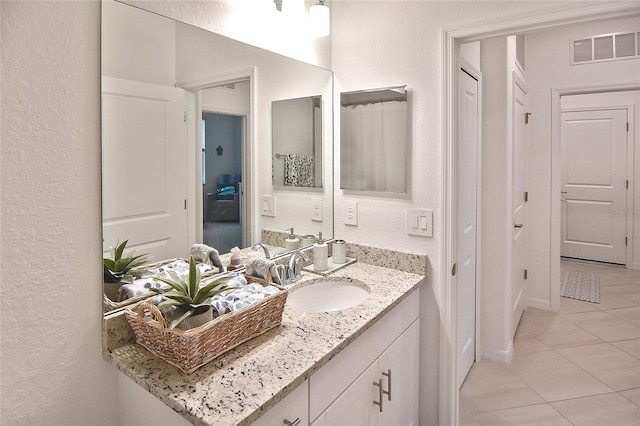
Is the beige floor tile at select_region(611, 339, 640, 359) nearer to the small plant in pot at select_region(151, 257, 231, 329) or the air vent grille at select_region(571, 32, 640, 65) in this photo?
the air vent grille at select_region(571, 32, 640, 65)

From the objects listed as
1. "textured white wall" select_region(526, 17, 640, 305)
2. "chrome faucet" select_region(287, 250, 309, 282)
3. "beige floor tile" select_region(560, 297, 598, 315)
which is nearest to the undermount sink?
"chrome faucet" select_region(287, 250, 309, 282)

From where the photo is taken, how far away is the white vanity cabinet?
1.19m

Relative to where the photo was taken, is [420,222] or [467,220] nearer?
[420,222]

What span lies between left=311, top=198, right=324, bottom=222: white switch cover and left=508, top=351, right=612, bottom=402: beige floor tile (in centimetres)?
164

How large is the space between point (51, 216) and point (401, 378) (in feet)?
4.53

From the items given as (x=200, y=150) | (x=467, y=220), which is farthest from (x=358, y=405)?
(x=467, y=220)

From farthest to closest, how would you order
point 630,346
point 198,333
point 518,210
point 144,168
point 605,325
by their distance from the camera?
point 605,325 → point 518,210 → point 630,346 → point 144,168 → point 198,333

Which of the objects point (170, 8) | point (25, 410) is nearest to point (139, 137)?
point (170, 8)

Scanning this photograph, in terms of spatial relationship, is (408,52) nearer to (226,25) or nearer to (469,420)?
(226,25)

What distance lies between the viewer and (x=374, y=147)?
195cm

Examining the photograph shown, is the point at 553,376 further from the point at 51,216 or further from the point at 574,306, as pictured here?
the point at 51,216

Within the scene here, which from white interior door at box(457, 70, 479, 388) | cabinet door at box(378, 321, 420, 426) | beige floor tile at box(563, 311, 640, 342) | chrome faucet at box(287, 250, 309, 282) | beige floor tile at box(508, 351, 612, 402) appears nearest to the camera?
Answer: cabinet door at box(378, 321, 420, 426)

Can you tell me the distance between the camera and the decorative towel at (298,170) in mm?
1923

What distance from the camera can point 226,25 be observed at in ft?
4.98
